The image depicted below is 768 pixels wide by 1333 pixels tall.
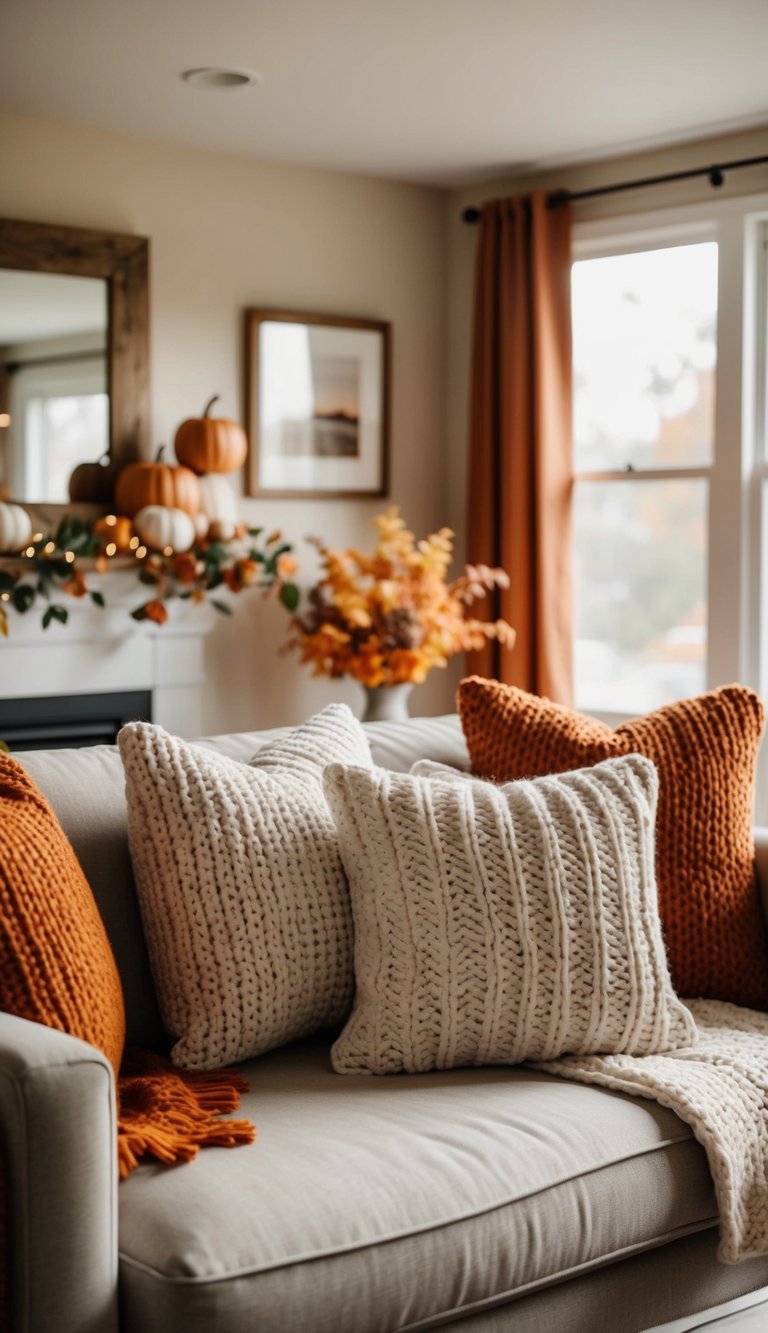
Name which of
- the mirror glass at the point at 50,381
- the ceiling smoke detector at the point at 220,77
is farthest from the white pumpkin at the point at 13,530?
the ceiling smoke detector at the point at 220,77

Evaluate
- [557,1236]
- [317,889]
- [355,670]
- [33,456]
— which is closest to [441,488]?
[355,670]

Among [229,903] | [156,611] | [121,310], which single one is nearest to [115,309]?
[121,310]

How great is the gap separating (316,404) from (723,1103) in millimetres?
3391

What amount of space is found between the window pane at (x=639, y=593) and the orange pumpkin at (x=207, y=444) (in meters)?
1.23

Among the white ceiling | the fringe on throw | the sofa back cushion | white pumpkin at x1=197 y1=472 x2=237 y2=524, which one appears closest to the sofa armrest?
the fringe on throw

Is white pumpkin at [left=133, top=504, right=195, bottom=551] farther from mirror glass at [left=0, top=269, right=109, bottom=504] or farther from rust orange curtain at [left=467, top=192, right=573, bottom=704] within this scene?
rust orange curtain at [left=467, top=192, right=573, bottom=704]

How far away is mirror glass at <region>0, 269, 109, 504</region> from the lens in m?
4.25

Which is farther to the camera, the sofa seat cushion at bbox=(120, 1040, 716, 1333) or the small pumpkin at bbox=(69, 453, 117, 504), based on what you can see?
the small pumpkin at bbox=(69, 453, 117, 504)

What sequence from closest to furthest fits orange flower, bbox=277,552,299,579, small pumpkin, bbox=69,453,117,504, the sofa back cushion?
the sofa back cushion, small pumpkin, bbox=69,453,117,504, orange flower, bbox=277,552,299,579

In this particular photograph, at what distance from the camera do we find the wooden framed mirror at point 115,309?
14.0ft

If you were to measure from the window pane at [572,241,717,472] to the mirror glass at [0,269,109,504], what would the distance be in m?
1.60

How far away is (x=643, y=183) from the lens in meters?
4.57

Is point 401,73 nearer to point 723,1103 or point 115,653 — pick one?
point 115,653

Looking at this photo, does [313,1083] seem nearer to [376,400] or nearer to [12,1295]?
[12,1295]
